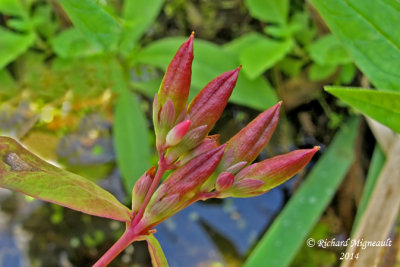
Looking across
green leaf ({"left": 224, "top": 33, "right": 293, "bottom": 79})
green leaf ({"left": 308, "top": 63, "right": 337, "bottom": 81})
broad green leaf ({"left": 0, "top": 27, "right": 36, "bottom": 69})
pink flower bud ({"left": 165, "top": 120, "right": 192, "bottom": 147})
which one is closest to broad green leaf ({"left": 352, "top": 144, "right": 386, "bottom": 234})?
green leaf ({"left": 308, "top": 63, "right": 337, "bottom": 81})

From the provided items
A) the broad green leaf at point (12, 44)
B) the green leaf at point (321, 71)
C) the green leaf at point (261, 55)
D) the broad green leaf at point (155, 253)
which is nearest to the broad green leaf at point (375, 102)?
the broad green leaf at point (155, 253)

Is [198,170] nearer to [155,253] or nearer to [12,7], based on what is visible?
[155,253]

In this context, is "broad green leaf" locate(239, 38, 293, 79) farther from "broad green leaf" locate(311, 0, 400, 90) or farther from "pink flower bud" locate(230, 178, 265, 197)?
"pink flower bud" locate(230, 178, 265, 197)

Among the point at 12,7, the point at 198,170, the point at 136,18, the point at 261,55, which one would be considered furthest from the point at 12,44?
the point at 198,170

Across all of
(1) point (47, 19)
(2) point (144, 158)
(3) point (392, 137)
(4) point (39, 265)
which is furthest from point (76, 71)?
(3) point (392, 137)

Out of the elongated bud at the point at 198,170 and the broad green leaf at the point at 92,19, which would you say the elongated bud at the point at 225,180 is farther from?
the broad green leaf at the point at 92,19

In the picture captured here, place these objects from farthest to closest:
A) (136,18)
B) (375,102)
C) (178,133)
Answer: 1. (136,18)
2. (375,102)
3. (178,133)
